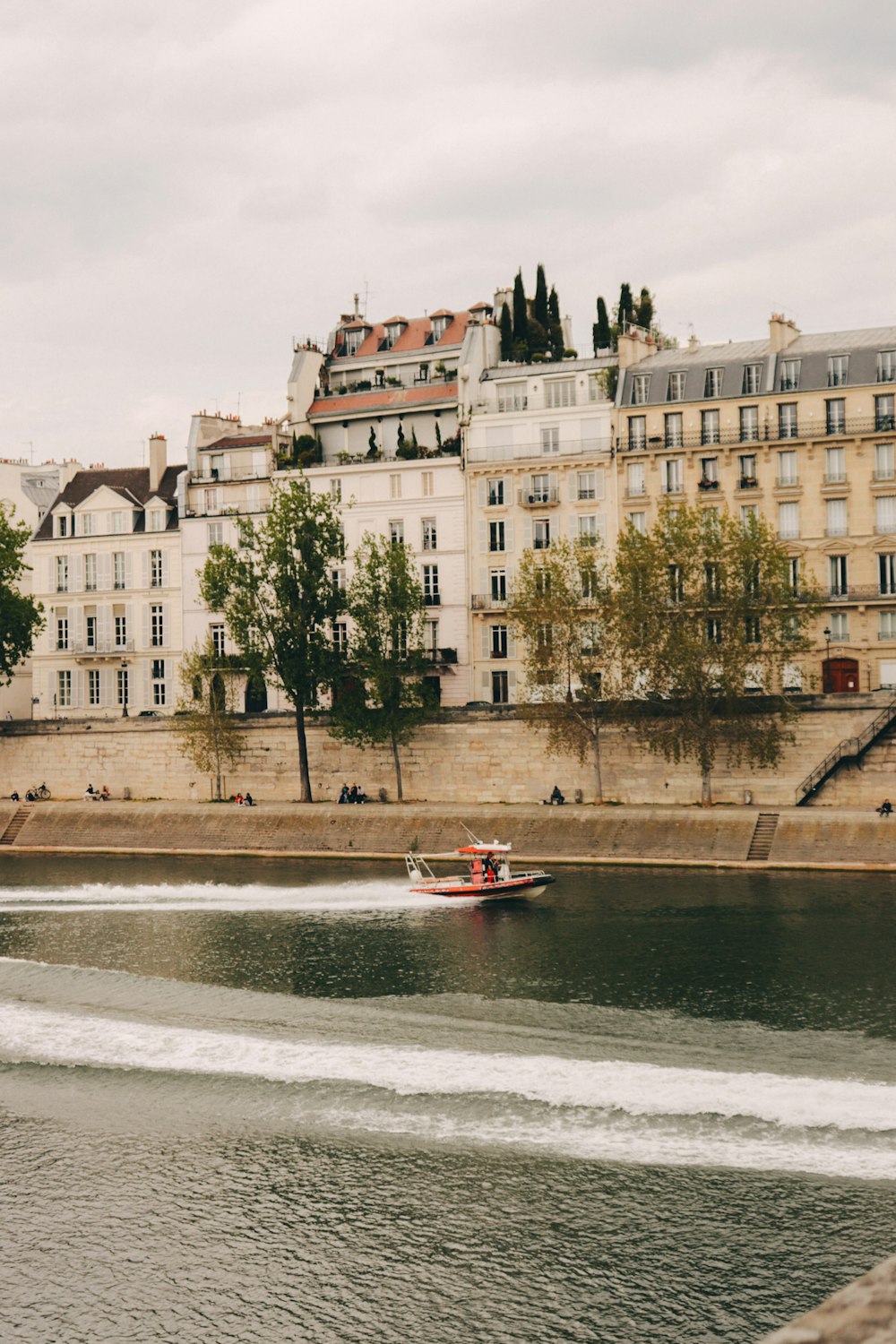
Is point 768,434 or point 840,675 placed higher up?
point 768,434

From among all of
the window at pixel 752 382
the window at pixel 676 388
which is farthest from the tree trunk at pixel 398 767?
the window at pixel 752 382

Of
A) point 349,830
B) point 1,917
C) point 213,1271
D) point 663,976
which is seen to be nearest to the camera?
point 213,1271

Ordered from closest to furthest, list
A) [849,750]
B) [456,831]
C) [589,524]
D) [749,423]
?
1. [849,750]
2. [456,831]
3. [749,423]
4. [589,524]

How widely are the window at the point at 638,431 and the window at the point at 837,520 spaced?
10.7m

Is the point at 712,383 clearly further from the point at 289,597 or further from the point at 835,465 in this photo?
the point at 289,597

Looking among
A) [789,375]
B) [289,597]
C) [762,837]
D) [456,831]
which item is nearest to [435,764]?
[456,831]

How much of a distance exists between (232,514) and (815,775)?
40.5 m

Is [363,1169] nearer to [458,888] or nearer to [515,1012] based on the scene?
[515,1012]

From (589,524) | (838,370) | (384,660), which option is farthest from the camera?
(589,524)

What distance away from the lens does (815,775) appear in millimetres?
→ 63219

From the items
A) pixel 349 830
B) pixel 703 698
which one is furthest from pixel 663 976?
pixel 349 830

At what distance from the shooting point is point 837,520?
71.3m

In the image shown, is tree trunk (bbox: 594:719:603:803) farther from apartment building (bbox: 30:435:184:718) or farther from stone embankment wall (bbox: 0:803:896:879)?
apartment building (bbox: 30:435:184:718)

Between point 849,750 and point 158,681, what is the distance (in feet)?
144
